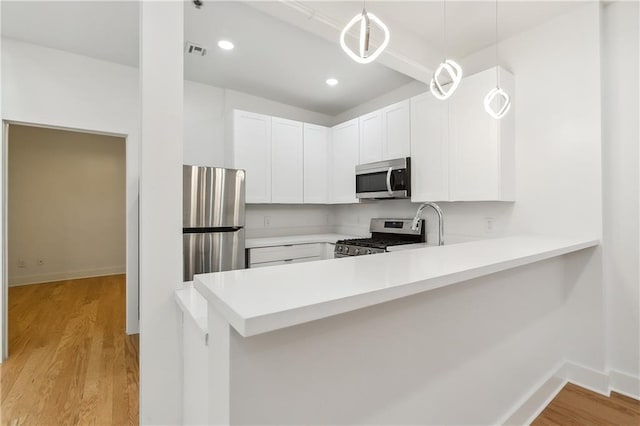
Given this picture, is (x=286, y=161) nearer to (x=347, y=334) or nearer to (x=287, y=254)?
(x=287, y=254)

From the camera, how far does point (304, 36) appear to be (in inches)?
104

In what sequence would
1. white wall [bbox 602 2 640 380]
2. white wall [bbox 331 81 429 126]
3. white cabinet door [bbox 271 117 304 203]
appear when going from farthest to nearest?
white cabinet door [bbox 271 117 304 203]
white wall [bbox 331 81 429 126]
white wall [bbox 602 2 640 380]

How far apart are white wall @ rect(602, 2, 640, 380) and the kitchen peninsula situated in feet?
3.65

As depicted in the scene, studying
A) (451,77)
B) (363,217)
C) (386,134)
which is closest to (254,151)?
(386,134)

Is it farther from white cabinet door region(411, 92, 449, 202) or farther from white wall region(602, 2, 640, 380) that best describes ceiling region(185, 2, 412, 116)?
white wall region(602, 2, 640, 380)

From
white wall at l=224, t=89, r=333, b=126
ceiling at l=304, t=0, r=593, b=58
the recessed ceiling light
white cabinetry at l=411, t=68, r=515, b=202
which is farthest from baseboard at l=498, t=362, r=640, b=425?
white wall at l=224, t=89, r=333, b=126

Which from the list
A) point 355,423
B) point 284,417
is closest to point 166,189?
point 284,417

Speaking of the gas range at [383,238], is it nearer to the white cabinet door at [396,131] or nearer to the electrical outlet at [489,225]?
the electrical outlet at [489,225]

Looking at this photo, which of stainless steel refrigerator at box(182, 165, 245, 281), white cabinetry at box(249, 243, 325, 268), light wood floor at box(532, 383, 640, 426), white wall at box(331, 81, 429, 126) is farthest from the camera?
white wall at box(331, 81, 429, 126)

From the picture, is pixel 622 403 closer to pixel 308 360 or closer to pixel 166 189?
pixel 308 360

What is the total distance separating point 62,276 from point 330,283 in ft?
20.6

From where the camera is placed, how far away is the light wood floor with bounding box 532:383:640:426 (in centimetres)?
187

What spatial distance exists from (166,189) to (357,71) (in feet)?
8.63

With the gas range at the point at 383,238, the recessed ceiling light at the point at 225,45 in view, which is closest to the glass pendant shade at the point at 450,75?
the gas range at the point at 383,238
